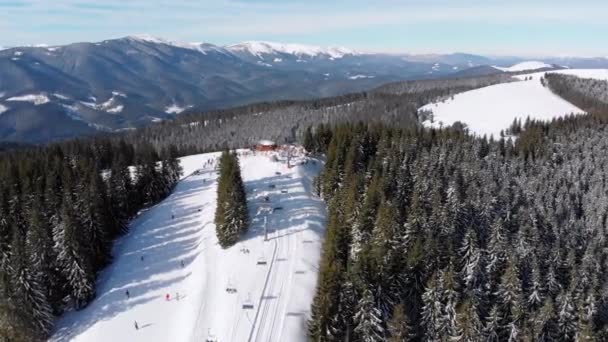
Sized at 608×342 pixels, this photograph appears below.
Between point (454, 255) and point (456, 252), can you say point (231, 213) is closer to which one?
point (454, 255)

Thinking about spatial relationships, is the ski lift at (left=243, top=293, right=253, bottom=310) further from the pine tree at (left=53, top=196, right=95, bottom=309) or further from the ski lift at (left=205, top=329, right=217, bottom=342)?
the pine tree at (left=53, top=196, right=95, bottom=309)

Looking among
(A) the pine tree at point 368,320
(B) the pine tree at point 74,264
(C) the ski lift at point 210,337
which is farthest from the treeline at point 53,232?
(A) the pine tree at point 368,320

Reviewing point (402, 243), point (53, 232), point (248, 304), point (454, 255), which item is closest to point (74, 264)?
point (53, 232)

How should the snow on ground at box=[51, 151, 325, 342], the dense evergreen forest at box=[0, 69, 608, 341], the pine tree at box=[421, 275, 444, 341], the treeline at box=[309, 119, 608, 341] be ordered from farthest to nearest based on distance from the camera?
the snow on ground at box=[51, 151, 325, 342] < the pine tree at box=[421, 275, 444, 341] < the dense evergreen forest at box=[0, 69, 608, 341] < the treeline at box=[309, 119, 608, 341]

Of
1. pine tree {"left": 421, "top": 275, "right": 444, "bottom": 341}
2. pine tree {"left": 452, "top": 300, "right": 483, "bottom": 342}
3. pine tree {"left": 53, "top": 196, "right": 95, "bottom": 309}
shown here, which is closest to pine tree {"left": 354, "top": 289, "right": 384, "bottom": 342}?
pine tree {"left": 421, "top": 275, "right": 444, "bottom": 341}

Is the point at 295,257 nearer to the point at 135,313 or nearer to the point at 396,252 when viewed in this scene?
the point at 396,252

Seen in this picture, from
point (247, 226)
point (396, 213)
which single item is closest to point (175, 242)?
point (247, 226)
